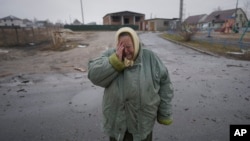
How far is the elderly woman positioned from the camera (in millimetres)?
1642

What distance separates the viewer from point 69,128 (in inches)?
128

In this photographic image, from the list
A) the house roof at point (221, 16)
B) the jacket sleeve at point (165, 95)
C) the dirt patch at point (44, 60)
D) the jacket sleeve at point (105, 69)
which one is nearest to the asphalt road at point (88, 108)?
the jacket sleeve at point (165, 95)

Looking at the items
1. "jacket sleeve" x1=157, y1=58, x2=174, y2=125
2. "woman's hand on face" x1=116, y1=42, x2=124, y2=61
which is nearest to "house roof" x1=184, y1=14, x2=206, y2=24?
"jacket sleeve" x1=157, y1=58, x2=174, y2=125

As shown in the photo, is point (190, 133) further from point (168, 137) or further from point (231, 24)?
point (231, 24)

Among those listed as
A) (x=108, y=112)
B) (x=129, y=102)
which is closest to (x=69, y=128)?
(x=108, y=112)

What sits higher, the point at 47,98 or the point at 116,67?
the point at 116,67

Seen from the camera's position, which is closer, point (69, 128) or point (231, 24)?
point (69, 128)

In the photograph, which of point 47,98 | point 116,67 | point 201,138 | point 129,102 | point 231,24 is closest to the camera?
point 116,67

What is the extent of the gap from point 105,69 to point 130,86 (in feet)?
0.95

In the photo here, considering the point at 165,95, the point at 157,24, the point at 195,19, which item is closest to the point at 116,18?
the point at 157,24

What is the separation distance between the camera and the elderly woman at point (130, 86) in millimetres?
1642

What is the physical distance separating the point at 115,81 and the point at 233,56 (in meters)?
11.1

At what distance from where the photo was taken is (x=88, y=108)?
4.05 metres

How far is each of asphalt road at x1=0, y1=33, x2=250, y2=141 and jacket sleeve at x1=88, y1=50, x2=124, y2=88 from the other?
5.29 feet
